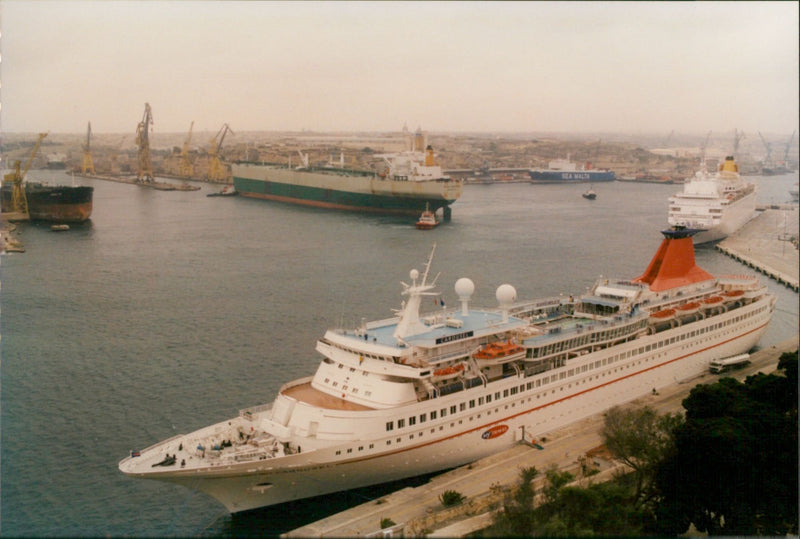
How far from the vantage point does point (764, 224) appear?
43719 millimetres

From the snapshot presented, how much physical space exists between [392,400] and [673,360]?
8145mm

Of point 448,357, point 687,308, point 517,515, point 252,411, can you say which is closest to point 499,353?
point 448,357

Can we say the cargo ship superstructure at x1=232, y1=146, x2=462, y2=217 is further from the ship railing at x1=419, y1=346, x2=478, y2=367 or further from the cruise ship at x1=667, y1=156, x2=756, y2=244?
the ship railing at x1=419, y1=346, x2=478, y2=367

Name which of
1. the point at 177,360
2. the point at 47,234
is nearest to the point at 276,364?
the point at 177,360

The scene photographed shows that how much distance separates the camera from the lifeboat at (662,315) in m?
16.3

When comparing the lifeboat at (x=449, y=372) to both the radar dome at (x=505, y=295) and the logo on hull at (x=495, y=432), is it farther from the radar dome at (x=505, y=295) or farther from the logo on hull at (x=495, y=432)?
the radar dome at (x=505, y=295)

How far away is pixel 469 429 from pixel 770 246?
30.5 m

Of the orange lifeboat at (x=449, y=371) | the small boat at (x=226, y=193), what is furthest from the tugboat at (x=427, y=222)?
the orange lifeboat at (x=449, y=371)

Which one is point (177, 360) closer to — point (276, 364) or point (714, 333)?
point (276, 364)

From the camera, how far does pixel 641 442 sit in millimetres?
10930

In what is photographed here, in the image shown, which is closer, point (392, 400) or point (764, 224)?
point (392, 400)

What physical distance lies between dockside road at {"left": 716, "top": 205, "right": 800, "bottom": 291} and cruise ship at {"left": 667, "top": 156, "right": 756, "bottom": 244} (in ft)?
2.43

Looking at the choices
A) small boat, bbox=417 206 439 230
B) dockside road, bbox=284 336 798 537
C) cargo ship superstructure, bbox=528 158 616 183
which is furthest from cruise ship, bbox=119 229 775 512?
cargo ship superstructure, bbox=528 158 616 183

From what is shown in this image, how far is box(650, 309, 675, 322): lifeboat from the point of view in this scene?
16281 millimetres
